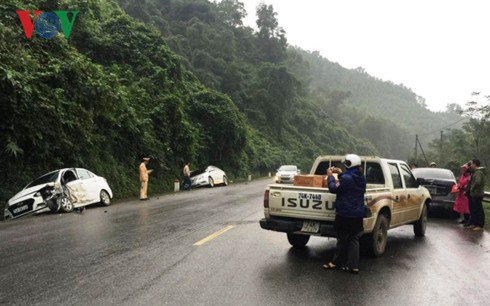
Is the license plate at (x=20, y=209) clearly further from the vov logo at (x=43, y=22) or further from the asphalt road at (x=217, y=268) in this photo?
the vov logo at (x=43, y=22)

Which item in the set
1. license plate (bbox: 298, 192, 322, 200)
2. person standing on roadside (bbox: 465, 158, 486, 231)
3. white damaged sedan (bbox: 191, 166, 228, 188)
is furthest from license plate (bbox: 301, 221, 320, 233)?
white damaged sedan (bbox: 191, 166, 228, 188)

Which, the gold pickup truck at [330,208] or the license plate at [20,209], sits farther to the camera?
the license plate at [20,209]

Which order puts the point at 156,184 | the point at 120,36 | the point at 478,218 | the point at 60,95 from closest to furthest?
the point at 478,218 < the point at 60,95 < the point at 156,184 < the point at 120,36

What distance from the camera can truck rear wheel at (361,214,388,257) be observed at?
24.0 ft

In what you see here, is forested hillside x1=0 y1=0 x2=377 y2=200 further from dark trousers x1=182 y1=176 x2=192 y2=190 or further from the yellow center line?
the yellow center line

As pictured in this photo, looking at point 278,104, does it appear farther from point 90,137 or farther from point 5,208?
point 5,208

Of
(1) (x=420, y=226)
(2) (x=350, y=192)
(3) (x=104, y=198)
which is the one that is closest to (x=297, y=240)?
(2) (x=350, y=192)

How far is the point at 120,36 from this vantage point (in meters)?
29.4

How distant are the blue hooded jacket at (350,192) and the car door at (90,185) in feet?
36.6

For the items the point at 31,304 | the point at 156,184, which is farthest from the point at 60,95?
the point at 31,304

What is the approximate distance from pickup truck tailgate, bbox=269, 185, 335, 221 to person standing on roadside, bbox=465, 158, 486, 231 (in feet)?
20.3

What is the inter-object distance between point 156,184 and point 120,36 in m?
11.7

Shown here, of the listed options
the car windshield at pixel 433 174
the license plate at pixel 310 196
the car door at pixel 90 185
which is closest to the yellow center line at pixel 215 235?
the license plate at pixel 310 196

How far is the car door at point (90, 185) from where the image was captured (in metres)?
15.2
